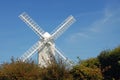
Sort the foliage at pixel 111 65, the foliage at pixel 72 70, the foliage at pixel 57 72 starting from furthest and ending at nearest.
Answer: the foliage at pixel 111 65 < the foliage at pixel 72 70 < the foliage at pixel 57 72

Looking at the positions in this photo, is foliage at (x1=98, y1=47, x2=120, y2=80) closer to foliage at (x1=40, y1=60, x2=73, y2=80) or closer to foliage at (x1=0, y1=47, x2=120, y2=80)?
foliage at (x1=0, y1=47, x2=120, y2=80)

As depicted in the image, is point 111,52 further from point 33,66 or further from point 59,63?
point 33,66

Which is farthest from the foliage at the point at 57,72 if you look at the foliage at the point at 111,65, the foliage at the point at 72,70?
the foliage at the point at 111,65

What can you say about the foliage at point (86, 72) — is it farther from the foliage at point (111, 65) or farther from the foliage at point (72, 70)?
the foliage at point (111, 65)

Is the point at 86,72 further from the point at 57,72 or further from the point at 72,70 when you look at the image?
the point at 57,72

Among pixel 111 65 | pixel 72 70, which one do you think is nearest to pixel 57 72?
pixel 72 70

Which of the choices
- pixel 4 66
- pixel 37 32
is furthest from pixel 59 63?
pixel 37 32

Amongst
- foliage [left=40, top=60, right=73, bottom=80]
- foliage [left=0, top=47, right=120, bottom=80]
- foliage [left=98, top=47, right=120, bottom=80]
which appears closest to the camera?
foliage [left=40, top=60, right=73, bottom=80]

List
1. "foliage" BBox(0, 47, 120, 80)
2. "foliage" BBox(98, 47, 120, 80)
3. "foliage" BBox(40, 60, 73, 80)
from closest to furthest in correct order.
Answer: "foliage" BBox(40, 60, 73, 80), "foliage" BBox(0, 47, 120, 80), "foliage" BBox(98, 47, 120, 80)

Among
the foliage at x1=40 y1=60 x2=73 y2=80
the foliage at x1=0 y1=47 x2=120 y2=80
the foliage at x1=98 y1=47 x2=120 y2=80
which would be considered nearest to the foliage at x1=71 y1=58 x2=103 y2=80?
the foliage at x1=0 y1=47 x2=120 y2=80

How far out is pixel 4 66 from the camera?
50781 millimetres

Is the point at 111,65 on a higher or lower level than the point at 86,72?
higher

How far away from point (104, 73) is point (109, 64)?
1.13 m

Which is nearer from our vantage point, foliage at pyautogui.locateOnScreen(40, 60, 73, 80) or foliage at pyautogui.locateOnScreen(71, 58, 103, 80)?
foliage at pyautogui.locateOnScreen(40, 60, 73, 80)
